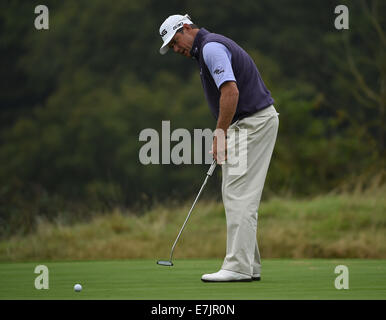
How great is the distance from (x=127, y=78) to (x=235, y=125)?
2534 centimetres

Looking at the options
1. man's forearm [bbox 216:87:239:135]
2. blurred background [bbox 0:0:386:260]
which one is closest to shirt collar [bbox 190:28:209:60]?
man's forearm [bbox 216:87:239:135]

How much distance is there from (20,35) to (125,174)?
9115 mm

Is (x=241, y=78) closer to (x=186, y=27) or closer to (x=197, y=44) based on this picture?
(x=197, y=44)

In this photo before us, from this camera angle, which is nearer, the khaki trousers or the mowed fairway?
the mowed fairway

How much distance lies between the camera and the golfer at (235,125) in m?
5.67

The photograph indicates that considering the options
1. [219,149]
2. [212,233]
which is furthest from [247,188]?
[212,233]

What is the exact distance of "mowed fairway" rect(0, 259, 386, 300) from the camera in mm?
4938

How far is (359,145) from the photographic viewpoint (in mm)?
18922

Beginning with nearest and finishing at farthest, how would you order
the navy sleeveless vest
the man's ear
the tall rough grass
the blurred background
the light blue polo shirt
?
1. the light blue polo shirt
2. the navy sleeveless vest
3. the man's ear
4. the tall rough grass
5. the blurred background

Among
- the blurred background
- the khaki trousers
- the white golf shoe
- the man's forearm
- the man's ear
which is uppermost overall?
the blurred background

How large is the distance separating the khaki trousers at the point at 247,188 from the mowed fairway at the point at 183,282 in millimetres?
213

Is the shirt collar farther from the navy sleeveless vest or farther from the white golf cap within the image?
the white golf cap

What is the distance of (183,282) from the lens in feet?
18.6

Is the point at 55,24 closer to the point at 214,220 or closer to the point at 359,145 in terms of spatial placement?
the point at 359,145
